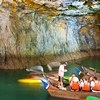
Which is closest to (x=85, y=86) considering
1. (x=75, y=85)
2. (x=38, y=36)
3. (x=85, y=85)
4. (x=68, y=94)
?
(x=85, y=85)

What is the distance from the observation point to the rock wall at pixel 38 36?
1747 centimetres

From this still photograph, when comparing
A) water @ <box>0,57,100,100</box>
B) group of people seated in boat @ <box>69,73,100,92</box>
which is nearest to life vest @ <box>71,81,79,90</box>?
group of people seated in boat @ <box>69,73,100,92</box>

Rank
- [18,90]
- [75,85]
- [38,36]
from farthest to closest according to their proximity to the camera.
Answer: [38,36] < [18,90] < [75,85]

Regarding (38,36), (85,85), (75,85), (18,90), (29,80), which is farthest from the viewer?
(38,36)

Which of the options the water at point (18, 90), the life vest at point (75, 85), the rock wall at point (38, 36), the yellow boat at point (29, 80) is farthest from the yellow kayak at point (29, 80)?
the rock wall at point (38, 36)

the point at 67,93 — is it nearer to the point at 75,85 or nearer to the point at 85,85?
the point at 75,85

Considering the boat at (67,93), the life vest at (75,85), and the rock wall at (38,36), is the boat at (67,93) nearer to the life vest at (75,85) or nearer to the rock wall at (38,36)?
the life vest at (75,85)

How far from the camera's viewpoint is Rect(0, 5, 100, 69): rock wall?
17.5m

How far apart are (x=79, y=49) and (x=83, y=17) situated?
11.6 feet

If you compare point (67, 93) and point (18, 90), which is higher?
point (67, 93)

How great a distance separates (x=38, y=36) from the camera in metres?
19.2

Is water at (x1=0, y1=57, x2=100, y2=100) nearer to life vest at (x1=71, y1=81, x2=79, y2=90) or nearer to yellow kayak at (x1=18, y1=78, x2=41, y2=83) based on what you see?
yellow kayak at (x1=18, y1=78, x2=41, y2=83)

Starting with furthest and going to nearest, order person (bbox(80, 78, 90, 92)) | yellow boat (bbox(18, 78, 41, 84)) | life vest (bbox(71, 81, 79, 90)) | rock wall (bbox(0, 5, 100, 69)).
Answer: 1. rock wall (bbox(0, 5, 100, 69))
2. yellow boat (bbox(18, 78, 41, 84))
3. life vest (bbox(71, 81, 79, 90))
4. person (bbox(80, 78, 90, 92))

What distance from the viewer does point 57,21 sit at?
21.3 m
